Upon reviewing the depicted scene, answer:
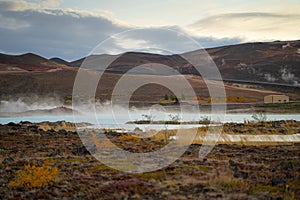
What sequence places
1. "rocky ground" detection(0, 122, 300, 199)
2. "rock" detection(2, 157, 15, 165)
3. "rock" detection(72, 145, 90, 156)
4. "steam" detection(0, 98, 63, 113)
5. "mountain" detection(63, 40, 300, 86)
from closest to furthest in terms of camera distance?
1. "rocky ground" detection(0, 122, 300, 199)
2. "rock" detection(2, 157, 15, 165)
3. "rock" detection(72, 145, 90, 156)
4. "steam" detection(0, 98, 63, 113)
5. "mountain" detection(63, 40, 300, 86)

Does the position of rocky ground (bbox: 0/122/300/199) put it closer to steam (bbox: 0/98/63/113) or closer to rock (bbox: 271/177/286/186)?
rock (bbox: 271/177/286/186)

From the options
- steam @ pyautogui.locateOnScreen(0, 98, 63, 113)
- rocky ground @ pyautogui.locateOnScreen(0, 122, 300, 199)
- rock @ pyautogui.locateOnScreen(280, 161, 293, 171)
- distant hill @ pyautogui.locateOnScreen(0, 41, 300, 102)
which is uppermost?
distant hill @ pyautogui.locateOnScreen(0, 41, 300, 102)

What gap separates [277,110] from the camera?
5359 cm

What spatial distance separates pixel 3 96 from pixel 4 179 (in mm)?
61202

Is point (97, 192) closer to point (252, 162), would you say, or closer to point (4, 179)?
point (4, 179)

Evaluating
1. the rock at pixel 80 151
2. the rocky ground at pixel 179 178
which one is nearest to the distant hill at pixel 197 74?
the rock at pixel 80 151

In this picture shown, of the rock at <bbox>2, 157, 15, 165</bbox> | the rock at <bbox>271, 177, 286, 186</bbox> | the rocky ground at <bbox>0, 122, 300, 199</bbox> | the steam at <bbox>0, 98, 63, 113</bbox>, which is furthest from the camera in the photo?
the steam at <bbox>0, 98, 63, 113</bbox>

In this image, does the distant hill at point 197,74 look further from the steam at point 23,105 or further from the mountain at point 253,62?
the steam at point 23,105

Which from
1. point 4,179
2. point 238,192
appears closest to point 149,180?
point 238,192

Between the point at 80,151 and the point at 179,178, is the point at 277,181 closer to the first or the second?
the point at 179,178

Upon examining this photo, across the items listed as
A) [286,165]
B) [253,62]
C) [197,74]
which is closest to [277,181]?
[286,165]

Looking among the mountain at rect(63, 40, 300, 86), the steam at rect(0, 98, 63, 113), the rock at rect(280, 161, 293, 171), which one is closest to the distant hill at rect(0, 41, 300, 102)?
the mountain at rect(63, 40, 300, 86)

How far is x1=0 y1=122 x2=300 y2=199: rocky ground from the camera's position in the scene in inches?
412

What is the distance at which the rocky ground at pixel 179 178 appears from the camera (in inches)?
412
